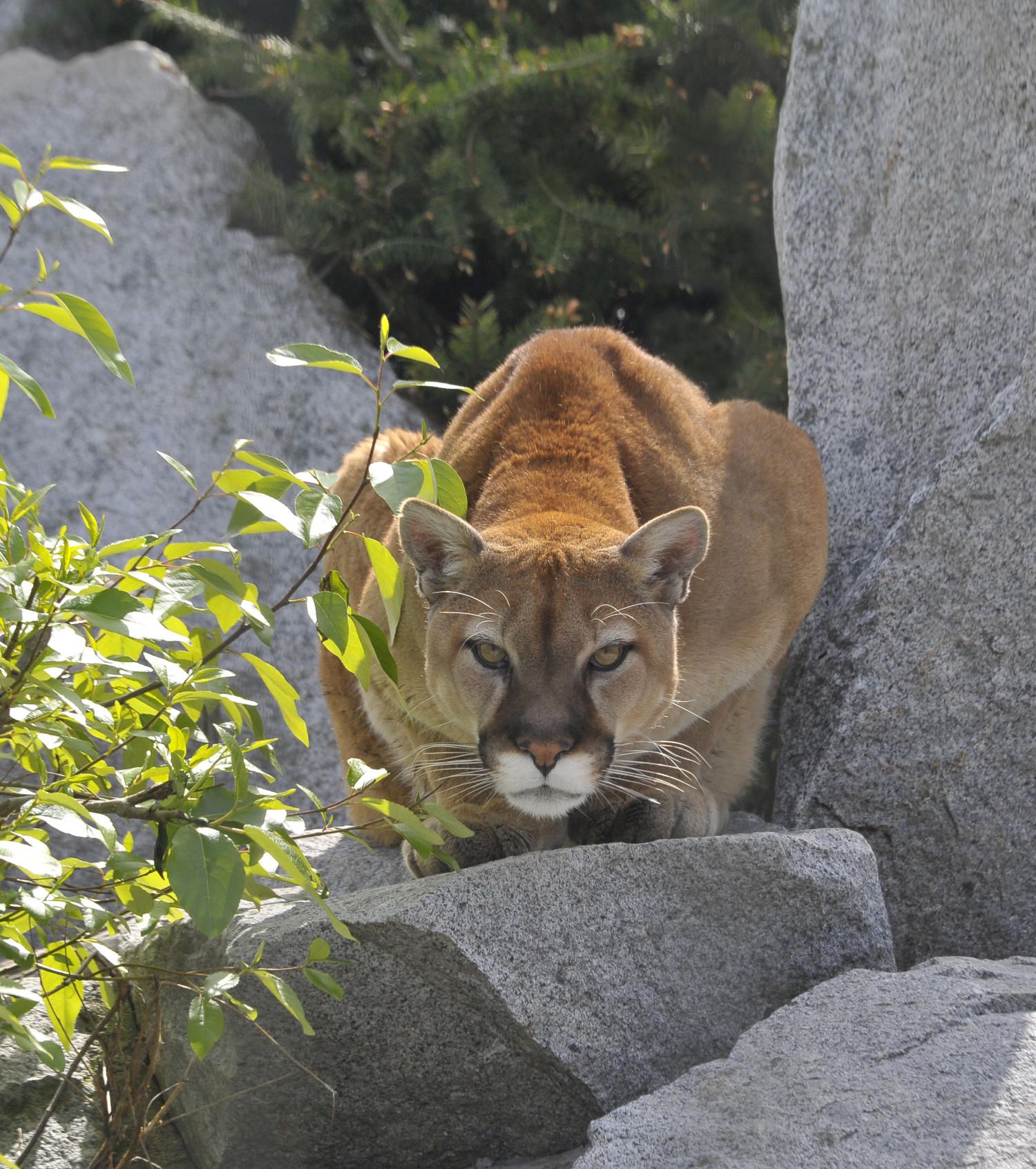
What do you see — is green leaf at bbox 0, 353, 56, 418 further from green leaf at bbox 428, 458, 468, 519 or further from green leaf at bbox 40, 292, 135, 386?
green leaf at bbox 428, 458, 468, 519

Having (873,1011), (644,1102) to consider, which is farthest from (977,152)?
(644,1102)

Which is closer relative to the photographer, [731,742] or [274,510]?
[274,510]

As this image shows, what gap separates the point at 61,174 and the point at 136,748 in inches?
211

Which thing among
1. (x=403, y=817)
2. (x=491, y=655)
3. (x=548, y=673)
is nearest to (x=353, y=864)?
(x=491, y=655)

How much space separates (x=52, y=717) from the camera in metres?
2.62

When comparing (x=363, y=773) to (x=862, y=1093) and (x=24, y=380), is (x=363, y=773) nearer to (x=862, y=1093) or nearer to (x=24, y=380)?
(x=24, y=380)

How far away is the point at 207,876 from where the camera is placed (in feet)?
7.48

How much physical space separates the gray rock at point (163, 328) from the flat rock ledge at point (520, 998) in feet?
10.1

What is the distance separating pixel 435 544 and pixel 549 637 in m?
0.47

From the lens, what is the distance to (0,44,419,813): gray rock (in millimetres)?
6523

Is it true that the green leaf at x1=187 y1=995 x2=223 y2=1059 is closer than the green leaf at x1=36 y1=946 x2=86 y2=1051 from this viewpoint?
Yes

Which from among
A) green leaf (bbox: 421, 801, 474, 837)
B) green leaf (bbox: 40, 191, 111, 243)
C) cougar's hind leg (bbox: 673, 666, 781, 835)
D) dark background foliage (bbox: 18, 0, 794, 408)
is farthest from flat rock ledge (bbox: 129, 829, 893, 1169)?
dark background foliage (bbox: 18, 0, 794, 408)

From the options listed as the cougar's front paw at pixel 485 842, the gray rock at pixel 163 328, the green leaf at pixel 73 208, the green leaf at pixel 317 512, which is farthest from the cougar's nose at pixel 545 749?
the gray rock at pixel 163 328

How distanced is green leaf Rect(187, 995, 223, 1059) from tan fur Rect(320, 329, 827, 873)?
42.2 inches
